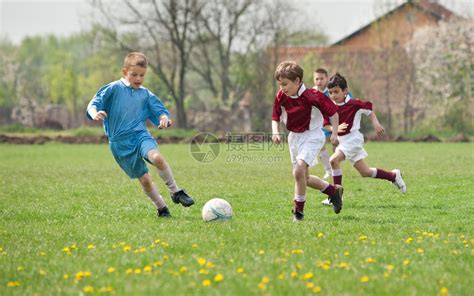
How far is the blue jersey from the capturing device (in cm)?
824

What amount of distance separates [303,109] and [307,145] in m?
0.44

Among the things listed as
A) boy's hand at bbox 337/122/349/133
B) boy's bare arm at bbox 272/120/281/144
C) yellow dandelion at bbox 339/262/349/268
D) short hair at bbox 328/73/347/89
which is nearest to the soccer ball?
boy's bare arm at bbox 272/120/281/144

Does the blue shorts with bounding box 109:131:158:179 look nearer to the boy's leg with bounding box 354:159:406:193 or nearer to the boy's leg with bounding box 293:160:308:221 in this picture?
the boy's leg with bounding box 293:160:308:221

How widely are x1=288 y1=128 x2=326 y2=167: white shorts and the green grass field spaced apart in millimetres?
747

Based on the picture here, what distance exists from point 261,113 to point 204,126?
525 cm

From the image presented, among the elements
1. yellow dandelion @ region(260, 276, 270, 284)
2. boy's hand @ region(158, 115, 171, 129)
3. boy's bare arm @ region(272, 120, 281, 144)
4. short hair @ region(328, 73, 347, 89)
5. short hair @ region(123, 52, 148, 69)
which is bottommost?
yellow dandelion @ region(260, 276, 270, 284)

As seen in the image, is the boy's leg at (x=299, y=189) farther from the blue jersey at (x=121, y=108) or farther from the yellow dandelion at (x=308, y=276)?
the yellow dandelion at (x=308, y=276)

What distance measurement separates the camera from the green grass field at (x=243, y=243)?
15.5ft

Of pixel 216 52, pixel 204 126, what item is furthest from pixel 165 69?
pixel 204 126

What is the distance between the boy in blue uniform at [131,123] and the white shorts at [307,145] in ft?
4.77

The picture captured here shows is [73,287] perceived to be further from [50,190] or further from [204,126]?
[204,126]

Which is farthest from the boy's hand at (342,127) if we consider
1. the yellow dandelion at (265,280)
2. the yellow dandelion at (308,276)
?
the yellow dandelion at (265,280)

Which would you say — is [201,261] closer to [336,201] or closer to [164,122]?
[164,122]

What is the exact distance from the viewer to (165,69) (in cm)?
4922
